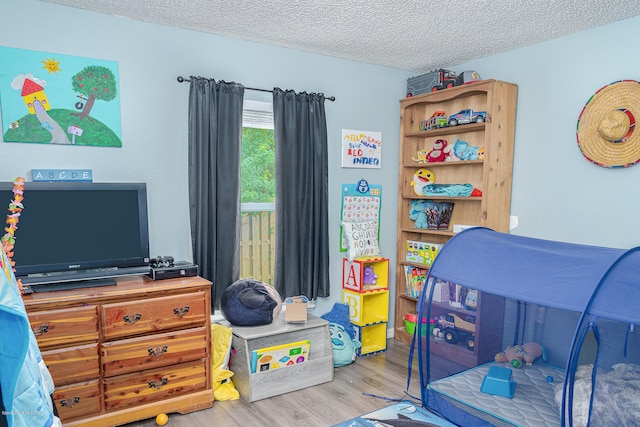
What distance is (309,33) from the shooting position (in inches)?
114

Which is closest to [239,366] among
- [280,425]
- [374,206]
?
[280,425]

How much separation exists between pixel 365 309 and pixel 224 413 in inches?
57.5

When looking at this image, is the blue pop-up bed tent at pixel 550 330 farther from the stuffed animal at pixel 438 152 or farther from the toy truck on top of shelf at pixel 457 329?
the stuffed animal at pixel 438 152

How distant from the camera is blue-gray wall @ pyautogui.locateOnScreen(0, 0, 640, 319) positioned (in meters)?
2.51

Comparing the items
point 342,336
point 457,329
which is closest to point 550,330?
point 457,329

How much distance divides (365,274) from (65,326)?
2.13 m

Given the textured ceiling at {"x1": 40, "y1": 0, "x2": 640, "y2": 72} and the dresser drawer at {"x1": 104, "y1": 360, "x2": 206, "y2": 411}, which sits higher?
the textured ceiling at {"x1": 40, "y1": 0, "x2": 640, "y2": 72}

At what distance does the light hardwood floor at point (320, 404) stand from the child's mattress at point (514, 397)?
19.7 inches

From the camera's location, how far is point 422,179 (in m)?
3.70

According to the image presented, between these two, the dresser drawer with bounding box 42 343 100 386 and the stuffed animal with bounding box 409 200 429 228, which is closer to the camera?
the dresser drawer with bounding box 42 343 100 386

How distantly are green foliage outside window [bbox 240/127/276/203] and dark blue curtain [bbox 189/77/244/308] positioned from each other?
21cm

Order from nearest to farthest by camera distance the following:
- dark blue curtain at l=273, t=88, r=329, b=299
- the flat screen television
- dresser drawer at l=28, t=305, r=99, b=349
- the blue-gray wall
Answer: dresser drawer at l=28, t=305, r=99, b=349 < the flat screen television < the blue-gray wall < dark blue curtain at l=273, t=88, r=329, b=299

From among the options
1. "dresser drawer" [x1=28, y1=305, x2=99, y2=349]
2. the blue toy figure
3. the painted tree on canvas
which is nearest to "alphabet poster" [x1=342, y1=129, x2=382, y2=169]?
the blue toy figure

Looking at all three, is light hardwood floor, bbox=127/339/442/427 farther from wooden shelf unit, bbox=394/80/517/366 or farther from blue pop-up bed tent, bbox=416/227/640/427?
wooden shelf unit, bbox=394/80/517/366
